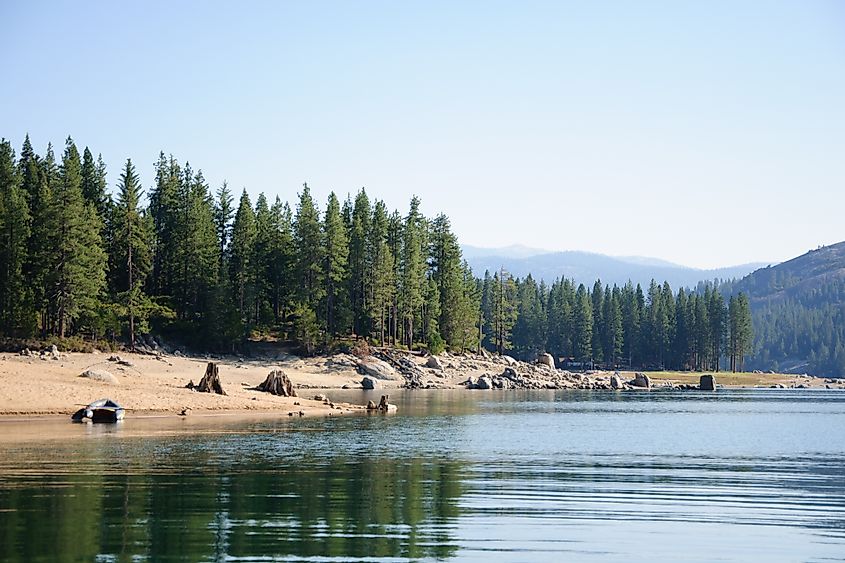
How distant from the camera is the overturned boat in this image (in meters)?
43.0

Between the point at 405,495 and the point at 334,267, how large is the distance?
83.4 meters

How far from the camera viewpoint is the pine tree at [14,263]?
77.6 meters

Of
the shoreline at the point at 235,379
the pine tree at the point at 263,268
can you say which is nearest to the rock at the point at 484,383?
the shoreline at the point at 235,379

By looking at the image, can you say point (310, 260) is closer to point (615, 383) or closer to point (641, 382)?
point (615, 383)

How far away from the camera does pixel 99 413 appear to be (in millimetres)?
43094

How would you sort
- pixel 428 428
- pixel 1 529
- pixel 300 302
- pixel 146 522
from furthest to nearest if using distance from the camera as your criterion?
pixel 300 302
pixel 428 428
pixel 146 522
pixel 1 529

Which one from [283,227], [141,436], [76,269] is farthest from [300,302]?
[141,436]

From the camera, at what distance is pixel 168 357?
8381 centimetres

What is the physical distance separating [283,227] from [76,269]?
36357mm

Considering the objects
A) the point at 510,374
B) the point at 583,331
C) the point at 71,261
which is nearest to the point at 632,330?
the point at 583,331

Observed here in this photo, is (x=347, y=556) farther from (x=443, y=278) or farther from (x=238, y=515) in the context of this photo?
(x=443, y=278)

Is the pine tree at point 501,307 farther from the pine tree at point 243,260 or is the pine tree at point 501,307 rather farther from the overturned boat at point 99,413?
the overturned boat at point 99,413

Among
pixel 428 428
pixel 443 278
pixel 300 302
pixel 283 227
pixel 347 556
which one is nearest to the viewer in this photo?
pixel 347 556

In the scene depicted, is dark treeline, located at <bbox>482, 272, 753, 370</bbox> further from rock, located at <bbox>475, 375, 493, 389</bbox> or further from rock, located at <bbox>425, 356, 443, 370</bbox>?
rock, located at <bbox>425, 356, 443, 370</bbox>
